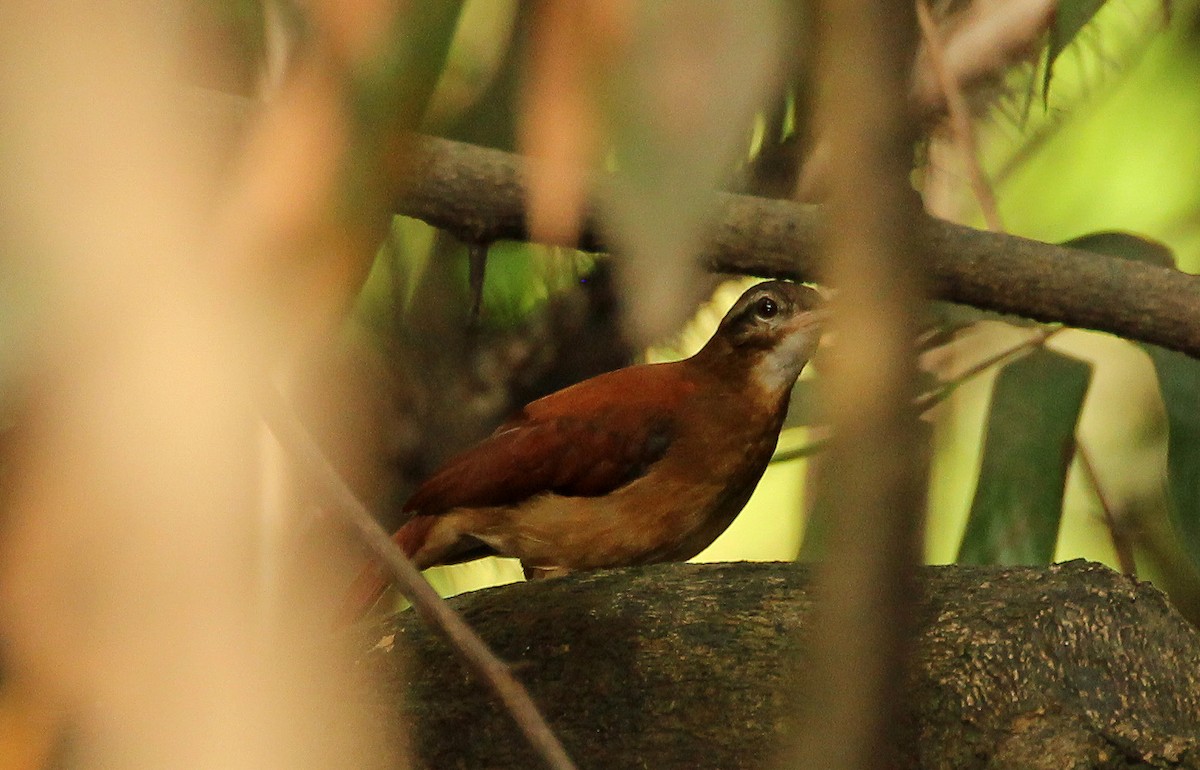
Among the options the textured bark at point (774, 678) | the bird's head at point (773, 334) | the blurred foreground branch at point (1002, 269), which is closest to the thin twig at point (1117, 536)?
the blurred foreground branch at point (1002, 269)

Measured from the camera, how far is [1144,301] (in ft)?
4.77

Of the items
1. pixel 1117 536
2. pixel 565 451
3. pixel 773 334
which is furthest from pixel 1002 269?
pixel 1117 536

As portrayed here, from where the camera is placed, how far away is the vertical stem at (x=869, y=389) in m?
0.26

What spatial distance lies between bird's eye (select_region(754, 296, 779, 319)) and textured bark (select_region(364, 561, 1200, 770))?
0.34 metres

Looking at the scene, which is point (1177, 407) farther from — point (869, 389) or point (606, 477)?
point (869, 389)

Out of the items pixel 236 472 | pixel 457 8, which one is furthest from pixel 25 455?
pixel 457 8

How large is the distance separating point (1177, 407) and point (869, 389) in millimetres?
1531

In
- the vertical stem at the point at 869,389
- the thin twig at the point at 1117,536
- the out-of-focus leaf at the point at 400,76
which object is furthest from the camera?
the thin twig at the point at 1117,536

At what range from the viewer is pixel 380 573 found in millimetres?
1312

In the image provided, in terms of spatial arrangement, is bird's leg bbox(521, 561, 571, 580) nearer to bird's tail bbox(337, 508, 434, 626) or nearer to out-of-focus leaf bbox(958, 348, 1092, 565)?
→ bird's tail bbox(337, 508, 434, 626)

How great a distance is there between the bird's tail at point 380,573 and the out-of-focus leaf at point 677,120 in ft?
3.00

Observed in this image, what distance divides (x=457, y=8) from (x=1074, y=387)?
1.45m

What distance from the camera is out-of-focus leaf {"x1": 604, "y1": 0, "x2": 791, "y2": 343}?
0.32 m

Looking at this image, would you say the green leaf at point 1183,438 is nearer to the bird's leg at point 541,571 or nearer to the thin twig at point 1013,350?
the thin twig at point 1013,350
